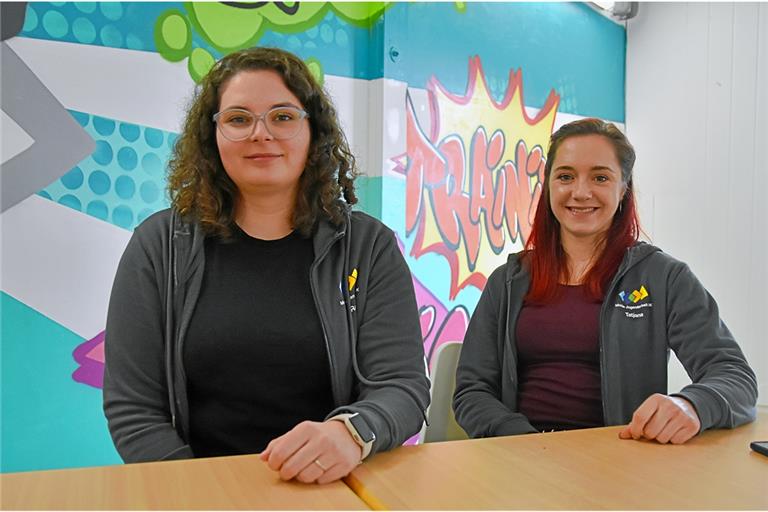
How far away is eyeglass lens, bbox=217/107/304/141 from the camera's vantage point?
1.39m

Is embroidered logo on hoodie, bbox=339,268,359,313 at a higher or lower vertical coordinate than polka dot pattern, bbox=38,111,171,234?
lower

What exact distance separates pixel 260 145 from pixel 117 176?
1114mm

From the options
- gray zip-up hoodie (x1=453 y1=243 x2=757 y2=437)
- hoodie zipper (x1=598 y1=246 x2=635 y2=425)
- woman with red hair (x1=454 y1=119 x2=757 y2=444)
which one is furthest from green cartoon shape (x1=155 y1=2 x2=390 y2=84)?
hoodie zipper (x1=598 y1=246 x2=635 y2=425)

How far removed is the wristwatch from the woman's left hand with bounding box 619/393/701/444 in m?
0.48

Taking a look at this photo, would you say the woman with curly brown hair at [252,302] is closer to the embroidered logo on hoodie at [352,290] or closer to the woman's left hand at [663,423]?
the embroidered logo on hoodie at [352,290]

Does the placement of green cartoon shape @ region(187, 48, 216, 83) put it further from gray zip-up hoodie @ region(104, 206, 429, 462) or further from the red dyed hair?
the red dyed hair

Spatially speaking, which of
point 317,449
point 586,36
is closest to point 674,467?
point 317,449

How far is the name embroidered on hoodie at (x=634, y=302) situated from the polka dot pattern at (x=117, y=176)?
62.6 inches

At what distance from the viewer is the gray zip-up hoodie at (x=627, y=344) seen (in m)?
1.52

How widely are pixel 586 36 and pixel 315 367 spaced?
2845mm

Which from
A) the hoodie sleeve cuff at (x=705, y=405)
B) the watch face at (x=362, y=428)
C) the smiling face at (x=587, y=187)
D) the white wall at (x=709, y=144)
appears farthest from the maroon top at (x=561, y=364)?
the white wall at (x=709, y=144)

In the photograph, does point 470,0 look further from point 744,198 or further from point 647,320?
point 647,320

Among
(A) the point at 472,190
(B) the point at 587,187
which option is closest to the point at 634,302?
(B) the point at 587,187

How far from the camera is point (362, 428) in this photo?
1038 mm
